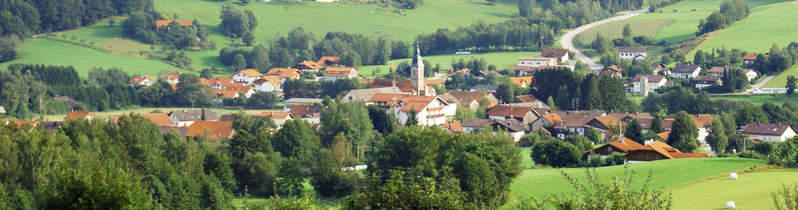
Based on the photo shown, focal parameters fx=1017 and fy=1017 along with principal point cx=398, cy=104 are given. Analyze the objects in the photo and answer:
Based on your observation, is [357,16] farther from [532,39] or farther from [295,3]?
[532,39]

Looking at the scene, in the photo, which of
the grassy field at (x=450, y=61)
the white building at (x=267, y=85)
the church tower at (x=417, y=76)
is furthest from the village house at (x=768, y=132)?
the white building at (x=267, y=85)

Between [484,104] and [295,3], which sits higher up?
[295,3]

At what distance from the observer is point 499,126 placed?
5853cm

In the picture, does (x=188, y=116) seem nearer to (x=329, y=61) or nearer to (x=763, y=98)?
(x=329, y=61)

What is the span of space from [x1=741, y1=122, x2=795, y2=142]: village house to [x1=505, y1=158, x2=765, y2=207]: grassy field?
1465cm

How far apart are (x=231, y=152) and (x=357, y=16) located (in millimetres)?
75641

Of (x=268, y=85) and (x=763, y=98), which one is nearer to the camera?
(x=763, y=98)

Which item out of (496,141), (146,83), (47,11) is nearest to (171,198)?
(496,141)

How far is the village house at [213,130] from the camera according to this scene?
53344mm

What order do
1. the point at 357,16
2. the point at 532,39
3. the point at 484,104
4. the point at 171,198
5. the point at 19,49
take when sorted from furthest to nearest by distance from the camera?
the point at 357,16, the point at 532,39, the point at 19,49, the point at 484,104, the point at 171,198

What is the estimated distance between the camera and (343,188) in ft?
131

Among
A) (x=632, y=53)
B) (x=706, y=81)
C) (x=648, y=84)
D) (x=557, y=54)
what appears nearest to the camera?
(x=706, y=81)

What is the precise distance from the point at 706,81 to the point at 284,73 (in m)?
35.7

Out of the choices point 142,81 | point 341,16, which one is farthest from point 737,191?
point 341,16
